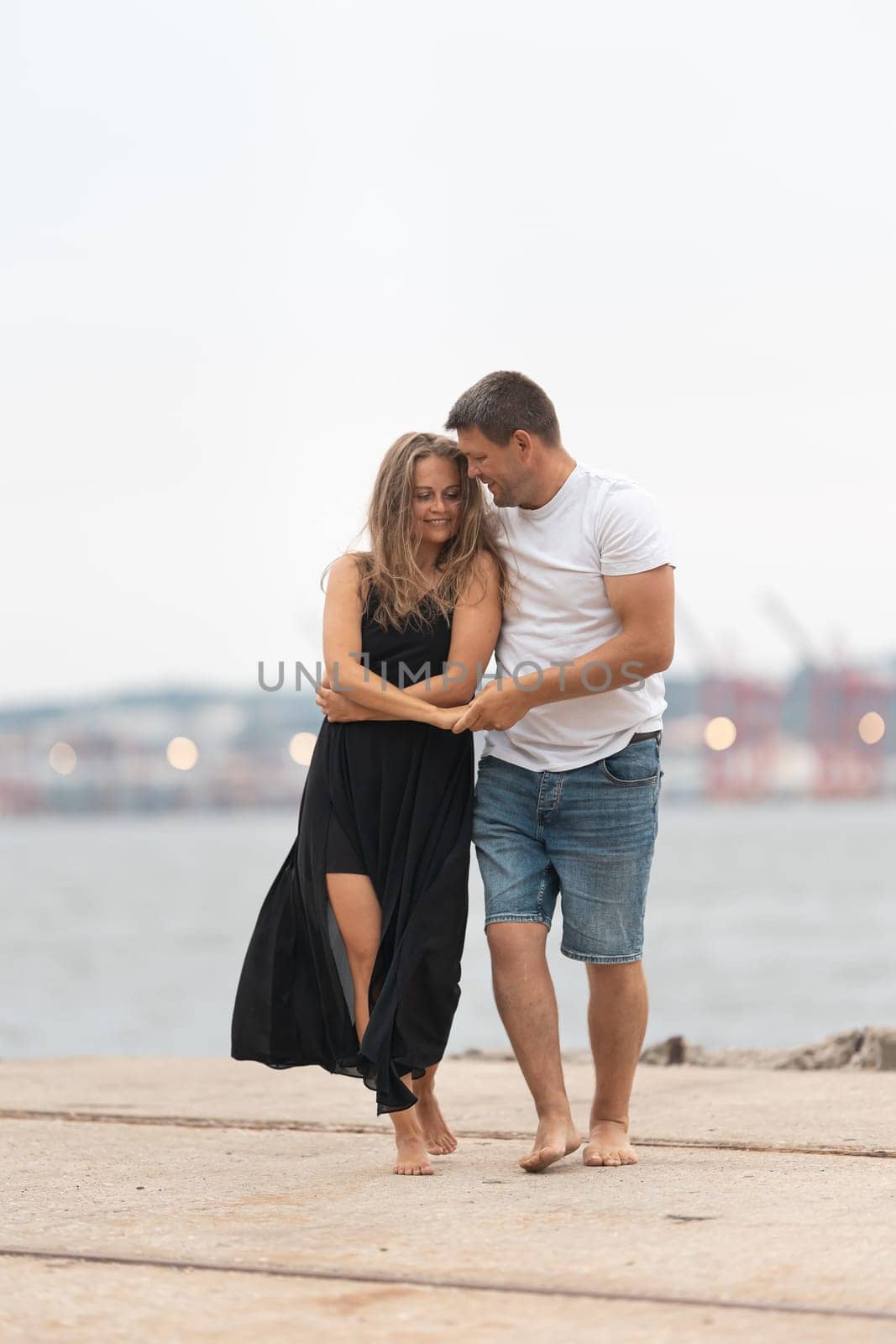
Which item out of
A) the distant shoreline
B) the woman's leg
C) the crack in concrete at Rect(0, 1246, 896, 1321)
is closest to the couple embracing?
the woman's leg

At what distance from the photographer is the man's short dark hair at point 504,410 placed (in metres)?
3.50

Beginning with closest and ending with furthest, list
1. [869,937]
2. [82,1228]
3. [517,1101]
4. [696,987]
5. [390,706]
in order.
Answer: [82,1228] < [390,706] < [517,1101] < [696,987] < [869,937]

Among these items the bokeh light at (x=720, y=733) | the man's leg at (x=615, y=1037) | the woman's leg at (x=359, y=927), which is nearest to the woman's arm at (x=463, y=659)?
the woman's leg at (x=359, y=927)

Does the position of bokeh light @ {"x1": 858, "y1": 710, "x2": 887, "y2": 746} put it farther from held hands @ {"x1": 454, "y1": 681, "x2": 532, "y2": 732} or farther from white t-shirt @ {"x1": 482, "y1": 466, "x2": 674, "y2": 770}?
held hands @ {"x1": 454, "y1": 681, "x2": 532, "y2": 732}

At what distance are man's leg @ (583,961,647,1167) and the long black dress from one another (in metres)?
0.31

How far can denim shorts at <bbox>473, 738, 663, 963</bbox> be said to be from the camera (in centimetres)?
359

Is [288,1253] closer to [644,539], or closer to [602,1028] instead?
[602,1028]

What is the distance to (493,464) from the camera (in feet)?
11.6

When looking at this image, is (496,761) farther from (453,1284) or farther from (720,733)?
(720,733)

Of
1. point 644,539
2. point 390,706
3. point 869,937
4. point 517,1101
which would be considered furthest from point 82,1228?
point 869,937

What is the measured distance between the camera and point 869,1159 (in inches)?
134

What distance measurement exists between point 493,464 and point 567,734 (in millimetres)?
590

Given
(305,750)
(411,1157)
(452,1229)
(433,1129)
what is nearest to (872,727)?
(305,750)

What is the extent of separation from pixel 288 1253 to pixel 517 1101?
228 centimetres
